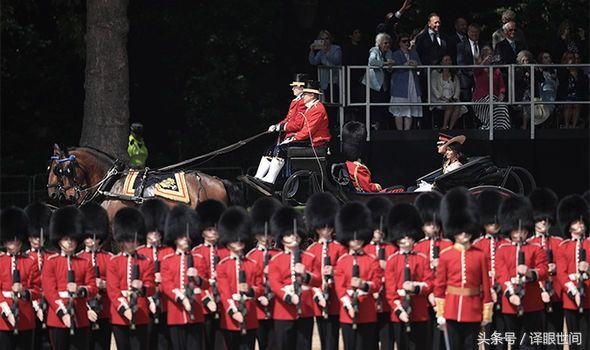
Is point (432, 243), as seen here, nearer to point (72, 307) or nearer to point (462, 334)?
point (462, 334)

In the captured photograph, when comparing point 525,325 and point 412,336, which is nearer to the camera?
point 412,336

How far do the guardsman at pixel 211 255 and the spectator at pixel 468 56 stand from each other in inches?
227

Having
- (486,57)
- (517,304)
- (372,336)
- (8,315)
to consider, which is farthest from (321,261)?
(486,57)

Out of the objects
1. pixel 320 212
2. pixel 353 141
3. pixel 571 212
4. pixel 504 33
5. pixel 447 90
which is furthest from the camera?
pixel 504 33

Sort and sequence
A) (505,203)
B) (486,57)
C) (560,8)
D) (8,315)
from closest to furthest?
(8,315) → (505,203) → (486,57) → (560,8)

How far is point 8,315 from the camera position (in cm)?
1273

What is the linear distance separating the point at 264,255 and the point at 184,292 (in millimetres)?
655

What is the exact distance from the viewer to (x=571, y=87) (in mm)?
19172

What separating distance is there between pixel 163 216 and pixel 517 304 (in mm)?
2834

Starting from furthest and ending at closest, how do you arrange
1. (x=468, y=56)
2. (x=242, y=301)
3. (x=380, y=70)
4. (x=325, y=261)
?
(x=468, y=56), (x=380, y=70), (x=325, y=261), (x=242, y=301)

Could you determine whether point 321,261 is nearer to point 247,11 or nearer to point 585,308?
point 585,308

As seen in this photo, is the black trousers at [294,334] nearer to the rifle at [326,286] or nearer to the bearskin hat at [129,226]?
the rifle at [326,286]

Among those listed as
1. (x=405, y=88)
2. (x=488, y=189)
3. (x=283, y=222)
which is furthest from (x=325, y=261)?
(x=405, y=88)

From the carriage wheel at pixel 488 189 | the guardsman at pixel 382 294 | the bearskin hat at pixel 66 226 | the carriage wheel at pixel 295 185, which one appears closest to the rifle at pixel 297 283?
the guardsman at pixel 382 294
